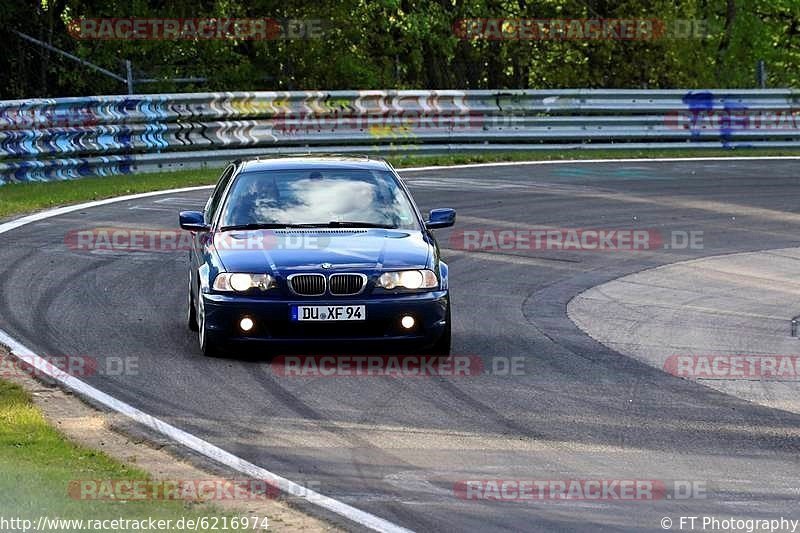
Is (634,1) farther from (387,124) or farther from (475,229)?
(475,229)

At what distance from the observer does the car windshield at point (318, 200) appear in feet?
40.4

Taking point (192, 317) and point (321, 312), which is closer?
point (321, 312)

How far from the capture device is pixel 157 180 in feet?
79.8

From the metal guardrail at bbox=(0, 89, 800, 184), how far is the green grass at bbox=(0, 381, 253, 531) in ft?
47.5

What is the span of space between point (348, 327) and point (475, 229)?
8.02 metres

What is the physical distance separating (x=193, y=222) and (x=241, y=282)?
1474mm

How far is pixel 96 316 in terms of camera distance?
13.2m

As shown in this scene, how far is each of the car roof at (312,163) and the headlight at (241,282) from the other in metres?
1.71

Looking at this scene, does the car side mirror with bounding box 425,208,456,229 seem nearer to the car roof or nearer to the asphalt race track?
the car roof

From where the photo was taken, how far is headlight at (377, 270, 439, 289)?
11.3 meters

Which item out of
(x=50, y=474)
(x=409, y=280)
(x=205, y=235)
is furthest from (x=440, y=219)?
(x=50, y=474)

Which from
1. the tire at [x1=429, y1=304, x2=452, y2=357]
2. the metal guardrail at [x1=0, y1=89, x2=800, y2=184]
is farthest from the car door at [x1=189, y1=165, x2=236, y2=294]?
the metal guardrail at [x1=0, y1=89, x2=800, y2=184]

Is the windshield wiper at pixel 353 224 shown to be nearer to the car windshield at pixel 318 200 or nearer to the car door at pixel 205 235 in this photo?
the car windshield at pixel 318 200

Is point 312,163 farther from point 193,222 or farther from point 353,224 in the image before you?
point 193,222
